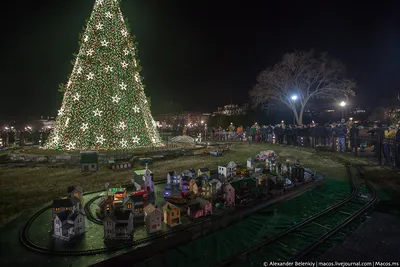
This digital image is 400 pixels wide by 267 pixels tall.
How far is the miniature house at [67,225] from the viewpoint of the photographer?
302 cm

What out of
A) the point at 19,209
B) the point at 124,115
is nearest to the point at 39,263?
the point at 19,209

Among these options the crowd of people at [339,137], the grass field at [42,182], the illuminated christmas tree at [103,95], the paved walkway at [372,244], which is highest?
the illuminated christmas tree at [103,95]

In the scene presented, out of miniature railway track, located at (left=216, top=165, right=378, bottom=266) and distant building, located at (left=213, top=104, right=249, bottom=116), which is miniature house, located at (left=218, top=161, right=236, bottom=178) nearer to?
miniature railway track, located at (left=216, top=165, right=378, bottom=266)

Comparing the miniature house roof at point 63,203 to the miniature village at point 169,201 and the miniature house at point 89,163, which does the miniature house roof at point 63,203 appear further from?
the miniature house at point 89,163

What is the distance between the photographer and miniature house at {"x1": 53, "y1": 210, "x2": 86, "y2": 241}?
9.91ft

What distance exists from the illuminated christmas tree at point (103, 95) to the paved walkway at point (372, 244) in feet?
36.6

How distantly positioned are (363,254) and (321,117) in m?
45.0

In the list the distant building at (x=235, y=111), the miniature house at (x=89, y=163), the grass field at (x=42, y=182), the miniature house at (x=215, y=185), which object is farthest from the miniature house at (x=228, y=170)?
the distant building at (x=235, y=111)

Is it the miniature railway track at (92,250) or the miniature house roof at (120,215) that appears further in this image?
the miniature house roof at (120,215)

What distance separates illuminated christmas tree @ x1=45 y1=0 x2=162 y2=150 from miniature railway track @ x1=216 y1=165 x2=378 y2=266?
10.5 metres

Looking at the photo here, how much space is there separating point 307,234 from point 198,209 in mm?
1762

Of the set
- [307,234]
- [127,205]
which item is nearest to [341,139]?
[307,234]

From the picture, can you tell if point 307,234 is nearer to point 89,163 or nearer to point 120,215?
point 120,215

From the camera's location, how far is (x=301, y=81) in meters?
30.3
